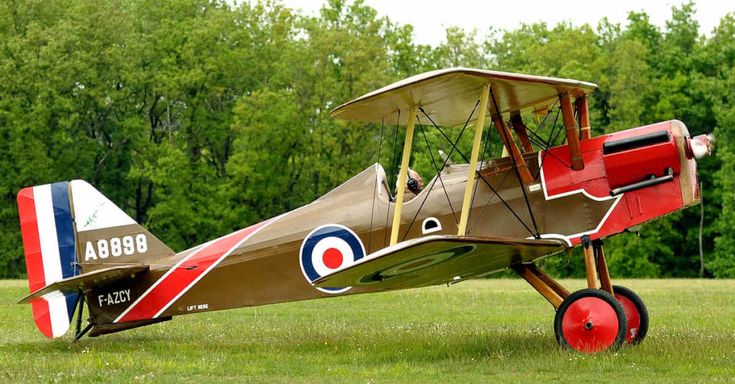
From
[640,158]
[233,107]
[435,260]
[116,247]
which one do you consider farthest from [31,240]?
[233,107]

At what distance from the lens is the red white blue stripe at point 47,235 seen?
12461 millimetres

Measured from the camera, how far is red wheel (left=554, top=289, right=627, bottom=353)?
35.1ft

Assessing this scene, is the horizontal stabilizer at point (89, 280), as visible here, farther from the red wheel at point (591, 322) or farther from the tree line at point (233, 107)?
the tree line at point (233, 107)

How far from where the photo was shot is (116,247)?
1288 centimetres

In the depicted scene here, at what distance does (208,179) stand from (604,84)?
2069 centimetres

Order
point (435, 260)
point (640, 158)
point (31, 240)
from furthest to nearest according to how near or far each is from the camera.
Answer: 1. point (31, 240)
2. point (640, 158)
3. point (435, 260)

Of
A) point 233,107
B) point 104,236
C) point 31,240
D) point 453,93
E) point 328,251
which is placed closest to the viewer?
point 453,93

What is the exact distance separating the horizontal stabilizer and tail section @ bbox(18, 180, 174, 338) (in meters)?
0.06

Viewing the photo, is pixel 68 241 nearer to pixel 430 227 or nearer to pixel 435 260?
pixel 430 227

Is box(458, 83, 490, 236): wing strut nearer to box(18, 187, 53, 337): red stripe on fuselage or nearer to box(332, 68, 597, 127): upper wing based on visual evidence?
box(332, 68, 597, 127): upper wing

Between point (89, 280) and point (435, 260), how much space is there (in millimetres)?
4063

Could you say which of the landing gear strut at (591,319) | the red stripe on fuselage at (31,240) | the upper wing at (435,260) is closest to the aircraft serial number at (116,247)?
the red stripe on fuselage at (31,240)

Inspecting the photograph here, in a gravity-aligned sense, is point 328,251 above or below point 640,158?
below

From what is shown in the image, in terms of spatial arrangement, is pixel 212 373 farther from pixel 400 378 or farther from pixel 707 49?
pixel 707 49
